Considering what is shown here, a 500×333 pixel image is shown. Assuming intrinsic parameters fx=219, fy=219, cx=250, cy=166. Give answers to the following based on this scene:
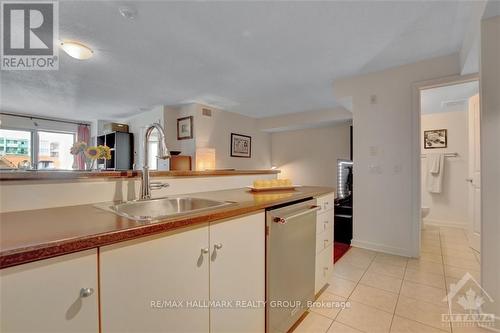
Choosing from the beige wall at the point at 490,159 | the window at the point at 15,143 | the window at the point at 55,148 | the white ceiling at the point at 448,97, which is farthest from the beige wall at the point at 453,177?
the window at the point at 15,143

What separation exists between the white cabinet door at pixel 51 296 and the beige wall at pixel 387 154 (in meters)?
3.02

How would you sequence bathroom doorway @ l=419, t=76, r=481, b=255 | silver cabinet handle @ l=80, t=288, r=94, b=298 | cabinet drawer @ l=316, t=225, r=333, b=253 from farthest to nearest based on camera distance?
bathroom doorway @ l=419, t=76, r=481, b=255 → cabinet drawer @ l=316, t=225, r=333, b=253 → silver cabinet handle @ l=80, t=288, r=94, b=298

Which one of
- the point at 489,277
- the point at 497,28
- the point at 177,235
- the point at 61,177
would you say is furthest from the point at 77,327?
the point at 497,28

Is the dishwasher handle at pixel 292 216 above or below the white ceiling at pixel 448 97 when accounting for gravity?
below

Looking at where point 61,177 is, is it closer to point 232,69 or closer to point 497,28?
point 232,69

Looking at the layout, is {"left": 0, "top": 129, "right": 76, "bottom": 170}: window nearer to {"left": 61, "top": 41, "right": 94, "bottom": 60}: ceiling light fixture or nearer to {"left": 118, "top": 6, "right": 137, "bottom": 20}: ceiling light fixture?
{"left": 61, "top": 41, "right": 94, "bottom": 60}: ceiling light fixture

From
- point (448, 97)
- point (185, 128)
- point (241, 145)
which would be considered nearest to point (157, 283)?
point (185, 128)

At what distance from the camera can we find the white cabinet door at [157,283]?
0.66m

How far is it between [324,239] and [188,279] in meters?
1.27

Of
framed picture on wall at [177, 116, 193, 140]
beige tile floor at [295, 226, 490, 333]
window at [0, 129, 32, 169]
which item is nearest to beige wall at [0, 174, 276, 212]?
beige tile floor at [295, 226, 490, 333]

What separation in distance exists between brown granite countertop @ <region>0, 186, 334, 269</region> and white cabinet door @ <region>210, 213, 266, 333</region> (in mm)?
110

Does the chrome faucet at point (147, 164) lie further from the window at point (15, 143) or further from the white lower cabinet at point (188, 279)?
the window at point (15, 143)

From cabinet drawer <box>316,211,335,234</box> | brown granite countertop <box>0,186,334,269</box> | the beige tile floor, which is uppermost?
brown granite countertop <box>0,186,334,269</box>

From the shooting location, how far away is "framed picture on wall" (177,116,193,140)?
14.0 feet
